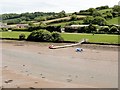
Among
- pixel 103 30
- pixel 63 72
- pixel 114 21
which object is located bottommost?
pixel 63 72

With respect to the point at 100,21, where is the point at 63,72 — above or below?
below

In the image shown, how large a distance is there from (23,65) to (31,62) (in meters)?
2.27

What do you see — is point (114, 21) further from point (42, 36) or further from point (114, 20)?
point (42, 36)

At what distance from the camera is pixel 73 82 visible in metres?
25.8

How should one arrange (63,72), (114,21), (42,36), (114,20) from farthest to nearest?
(114,20), (114,21), (42,36), (63,72)

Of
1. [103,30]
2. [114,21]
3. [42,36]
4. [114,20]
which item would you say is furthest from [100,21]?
[42,36]

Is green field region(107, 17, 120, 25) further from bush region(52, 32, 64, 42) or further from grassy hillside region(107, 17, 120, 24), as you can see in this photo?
bush region(52, 32, 64, 42)

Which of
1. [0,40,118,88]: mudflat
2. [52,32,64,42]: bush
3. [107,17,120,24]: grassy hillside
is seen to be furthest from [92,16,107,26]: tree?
[0,40,118,88]: mudflat

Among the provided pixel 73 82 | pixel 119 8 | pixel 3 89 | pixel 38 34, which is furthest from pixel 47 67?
pixel 119 8

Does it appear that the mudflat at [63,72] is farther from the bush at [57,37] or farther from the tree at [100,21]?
the tree at [100,21]

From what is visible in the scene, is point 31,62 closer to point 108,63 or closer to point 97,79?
point 108,63

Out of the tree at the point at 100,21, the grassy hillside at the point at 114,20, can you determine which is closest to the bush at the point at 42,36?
the tree at the point at 100,21

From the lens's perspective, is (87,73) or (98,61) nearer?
(87,73)

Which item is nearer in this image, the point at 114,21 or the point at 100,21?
the point at 100,21
